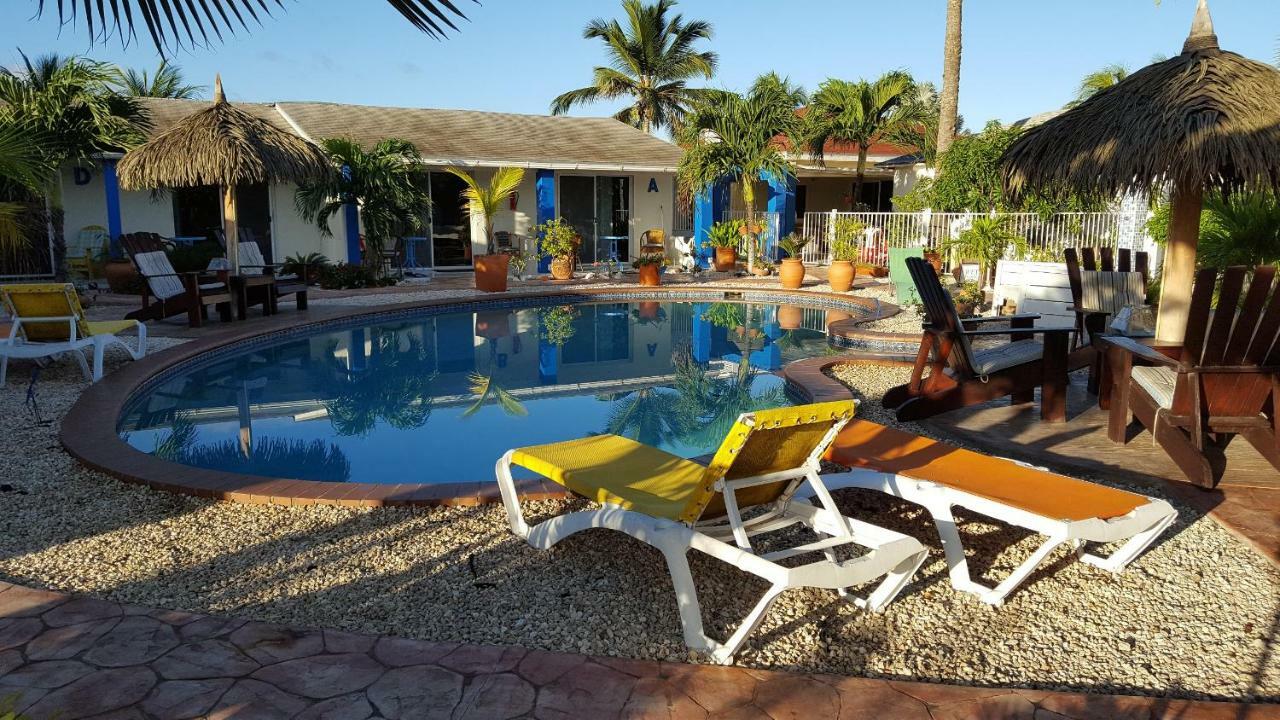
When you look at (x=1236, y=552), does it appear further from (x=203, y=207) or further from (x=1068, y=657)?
(x=203, y=207)

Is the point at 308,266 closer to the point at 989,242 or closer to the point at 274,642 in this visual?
the point at 989,242

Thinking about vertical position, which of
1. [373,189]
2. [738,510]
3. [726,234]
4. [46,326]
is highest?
[373,189]

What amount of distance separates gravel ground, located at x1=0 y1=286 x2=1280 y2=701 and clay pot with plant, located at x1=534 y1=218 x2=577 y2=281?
13726 millimetres

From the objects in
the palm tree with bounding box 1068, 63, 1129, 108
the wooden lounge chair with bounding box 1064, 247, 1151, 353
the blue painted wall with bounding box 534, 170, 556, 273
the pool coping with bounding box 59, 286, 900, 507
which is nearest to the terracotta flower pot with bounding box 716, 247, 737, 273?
the blue painted wall with bounding box 534, 170, 556, 273

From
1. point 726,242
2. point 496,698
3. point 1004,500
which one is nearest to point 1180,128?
point 1004,500

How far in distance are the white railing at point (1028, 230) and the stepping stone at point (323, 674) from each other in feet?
41.1

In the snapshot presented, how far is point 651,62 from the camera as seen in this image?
3194 centimetres

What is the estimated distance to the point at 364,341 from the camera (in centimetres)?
1170

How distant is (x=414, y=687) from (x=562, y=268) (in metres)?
15.7

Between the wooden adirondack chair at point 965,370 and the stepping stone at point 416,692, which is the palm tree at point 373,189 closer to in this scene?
the wooden adirondack chair at point 965,370

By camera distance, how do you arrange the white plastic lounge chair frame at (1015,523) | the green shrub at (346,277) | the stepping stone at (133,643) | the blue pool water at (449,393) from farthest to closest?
the green shrub at (346,277), the blue pool water at (449,393), the white plastic lounge chair frame at (1015,523), the stepping stone at (133,643)

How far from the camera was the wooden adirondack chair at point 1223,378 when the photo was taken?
14.5 ft

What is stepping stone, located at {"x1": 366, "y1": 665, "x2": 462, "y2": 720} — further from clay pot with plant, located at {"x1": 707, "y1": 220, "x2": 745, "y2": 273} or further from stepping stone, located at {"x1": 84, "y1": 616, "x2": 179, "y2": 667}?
clay pot with plant, located at {"x1": 707, "y1": 220, "x2": 745, "y2": 273}

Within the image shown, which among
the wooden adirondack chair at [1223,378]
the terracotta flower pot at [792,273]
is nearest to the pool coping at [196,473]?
the wooden adirondack chair at [1223,378]
